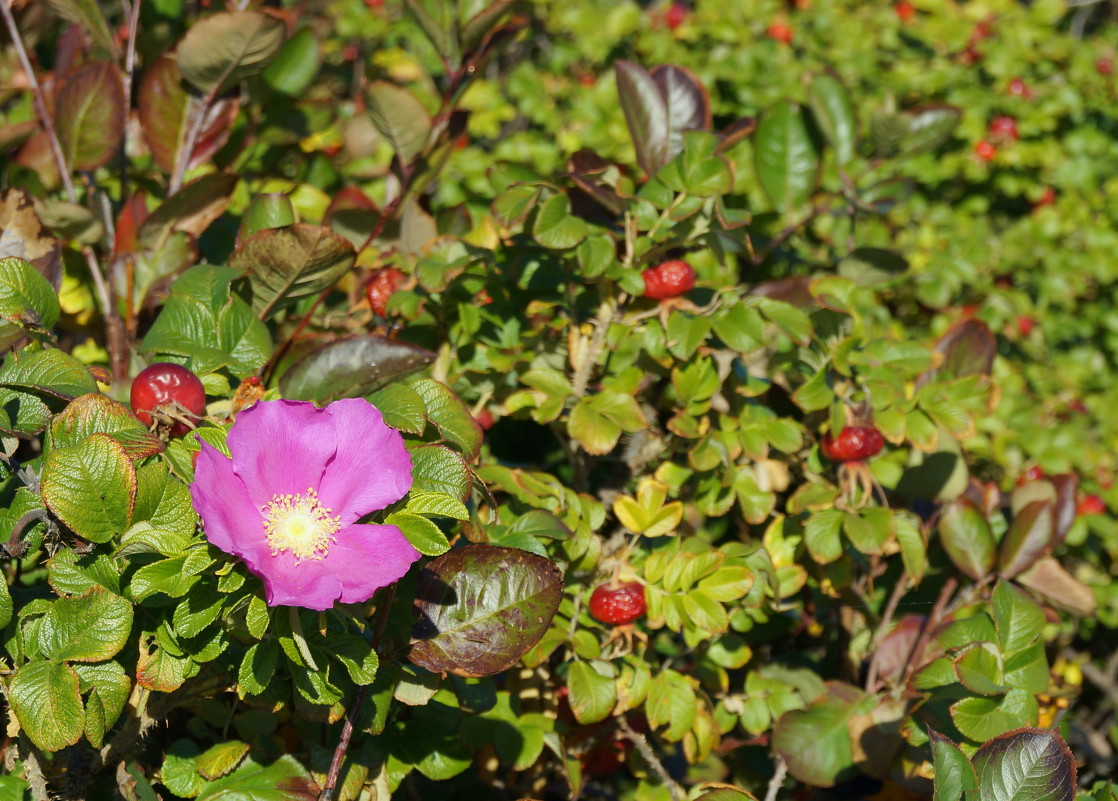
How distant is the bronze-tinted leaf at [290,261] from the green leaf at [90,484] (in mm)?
301

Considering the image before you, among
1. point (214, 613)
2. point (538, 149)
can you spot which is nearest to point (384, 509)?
point (214, 613)

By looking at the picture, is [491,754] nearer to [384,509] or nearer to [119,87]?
[384,509]

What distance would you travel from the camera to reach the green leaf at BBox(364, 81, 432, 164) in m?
1.40

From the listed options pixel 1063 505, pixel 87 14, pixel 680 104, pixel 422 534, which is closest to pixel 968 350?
pixel 1063 505

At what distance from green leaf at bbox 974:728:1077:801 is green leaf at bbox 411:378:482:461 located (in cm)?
57

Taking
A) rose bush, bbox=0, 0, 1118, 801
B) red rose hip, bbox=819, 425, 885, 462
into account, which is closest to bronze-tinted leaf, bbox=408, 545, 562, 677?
rose bush, bbox=0, 0, 1118, 801

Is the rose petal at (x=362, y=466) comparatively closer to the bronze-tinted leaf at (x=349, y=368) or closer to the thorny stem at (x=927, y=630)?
the bronze-tinted leaf at (x=349, y=368)

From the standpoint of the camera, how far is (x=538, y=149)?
A: 2.46 m

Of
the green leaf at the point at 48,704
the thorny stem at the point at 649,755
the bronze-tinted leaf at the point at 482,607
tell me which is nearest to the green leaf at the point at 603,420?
the bronze-tinted leaf at the point at 482,607

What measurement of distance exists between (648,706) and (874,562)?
1.43 ft

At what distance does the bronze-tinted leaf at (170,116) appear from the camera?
1.39 m

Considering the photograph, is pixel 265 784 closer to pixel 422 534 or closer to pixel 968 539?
pixel 422 534

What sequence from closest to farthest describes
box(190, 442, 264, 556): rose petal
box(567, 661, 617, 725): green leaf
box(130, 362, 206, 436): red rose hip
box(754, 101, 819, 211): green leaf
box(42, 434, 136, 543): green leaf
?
box(190, 442, 264, 556): rose petal < box(42, 434, 136, 543): green leaf < box(130, 362, 206, 436): red rose hip < box(567, 661, 617, 725): green leaf < box(754, 101, 819, 211): green leaf

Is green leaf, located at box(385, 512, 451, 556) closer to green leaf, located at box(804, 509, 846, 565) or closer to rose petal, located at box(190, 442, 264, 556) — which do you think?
rose petal, located at box(190, 442, 264, 556)
